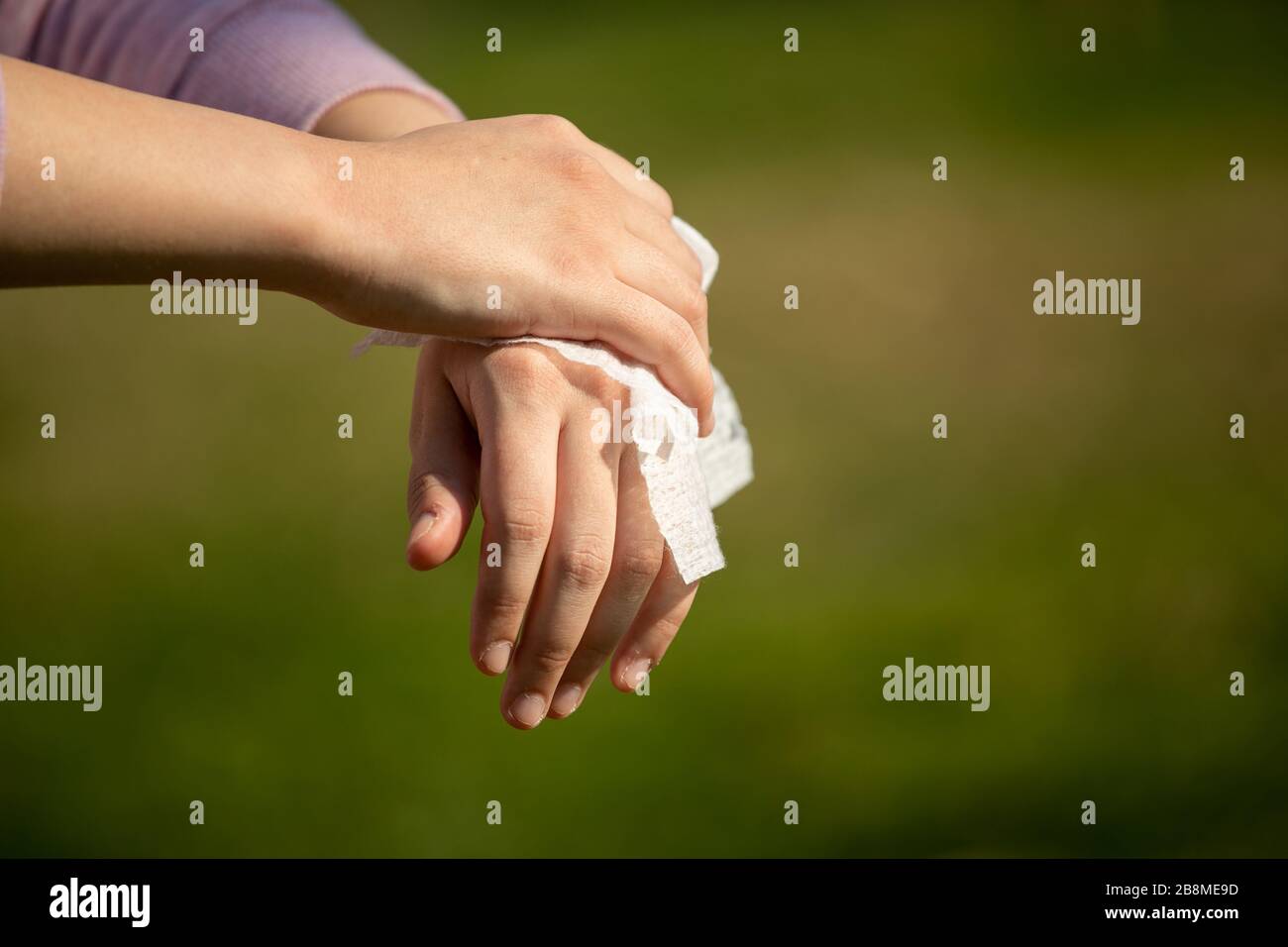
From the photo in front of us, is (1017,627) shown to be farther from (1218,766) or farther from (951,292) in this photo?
(951,292)

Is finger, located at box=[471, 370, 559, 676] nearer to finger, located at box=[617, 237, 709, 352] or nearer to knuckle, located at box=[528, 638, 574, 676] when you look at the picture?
knuckle, located at box=[528, 638, 574, 676]

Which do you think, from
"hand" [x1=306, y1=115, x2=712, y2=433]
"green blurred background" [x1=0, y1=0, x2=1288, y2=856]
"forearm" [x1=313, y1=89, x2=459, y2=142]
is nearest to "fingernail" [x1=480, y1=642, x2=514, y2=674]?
"hand" [x1=306, y1=115, x2=712, y2=433]

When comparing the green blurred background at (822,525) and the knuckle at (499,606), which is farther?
the green blurred background at (822,525)

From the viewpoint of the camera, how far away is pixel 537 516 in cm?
82

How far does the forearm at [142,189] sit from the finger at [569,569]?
24 cm

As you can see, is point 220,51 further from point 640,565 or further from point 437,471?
point 640,565

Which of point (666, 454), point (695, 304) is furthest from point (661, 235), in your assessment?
point (666, 454)

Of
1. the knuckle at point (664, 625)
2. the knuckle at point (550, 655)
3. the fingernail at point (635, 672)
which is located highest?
the knuckle at point (664, 625)

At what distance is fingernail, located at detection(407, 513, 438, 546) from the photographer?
85 centimetres

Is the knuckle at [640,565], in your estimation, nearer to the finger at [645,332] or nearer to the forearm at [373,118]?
the finger at [645,332]

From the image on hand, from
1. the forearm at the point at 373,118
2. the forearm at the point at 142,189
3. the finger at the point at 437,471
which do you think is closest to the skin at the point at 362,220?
the forearm at the point at 142,189

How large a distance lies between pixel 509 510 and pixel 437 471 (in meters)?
0.12

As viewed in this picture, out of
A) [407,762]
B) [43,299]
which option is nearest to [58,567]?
[407,762]

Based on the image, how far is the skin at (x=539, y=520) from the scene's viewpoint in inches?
33.0
